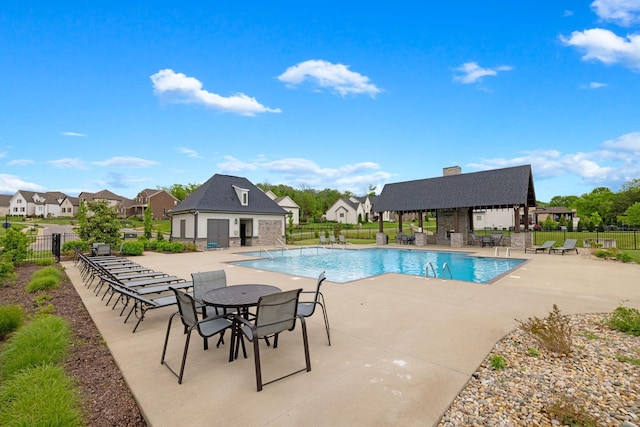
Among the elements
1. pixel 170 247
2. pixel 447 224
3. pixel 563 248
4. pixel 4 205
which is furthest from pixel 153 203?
pixel 563 248

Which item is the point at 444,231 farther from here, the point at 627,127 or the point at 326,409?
the point at 326,409

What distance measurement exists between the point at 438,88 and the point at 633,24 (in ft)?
28.4

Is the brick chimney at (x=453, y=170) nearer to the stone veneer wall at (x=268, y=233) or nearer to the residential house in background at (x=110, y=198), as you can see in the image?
the stone veneer wall at (x=268, y=233)

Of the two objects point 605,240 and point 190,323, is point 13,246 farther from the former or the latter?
point 605,240

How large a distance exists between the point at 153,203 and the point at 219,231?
4458 centimetres

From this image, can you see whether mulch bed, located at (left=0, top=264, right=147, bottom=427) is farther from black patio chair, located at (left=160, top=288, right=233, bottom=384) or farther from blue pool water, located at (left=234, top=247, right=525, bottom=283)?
blue pool water, located at (left=234, top=247, right=525, bottom=283)

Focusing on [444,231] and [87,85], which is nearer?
[87,85]

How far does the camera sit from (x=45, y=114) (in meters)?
16.4

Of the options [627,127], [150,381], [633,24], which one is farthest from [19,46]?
[627,127]

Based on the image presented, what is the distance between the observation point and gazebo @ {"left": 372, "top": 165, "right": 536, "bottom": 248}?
746 inches

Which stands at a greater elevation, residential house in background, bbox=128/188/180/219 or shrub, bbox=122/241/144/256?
residential house in background, bbox=128/188/180/219

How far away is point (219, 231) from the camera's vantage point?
21.7 metres

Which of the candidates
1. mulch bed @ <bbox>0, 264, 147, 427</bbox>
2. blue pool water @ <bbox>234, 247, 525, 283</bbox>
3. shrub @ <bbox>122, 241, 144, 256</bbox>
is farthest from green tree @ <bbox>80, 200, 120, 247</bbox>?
mulch bed @ <bbox>0, 264, 147, 427</bbox>

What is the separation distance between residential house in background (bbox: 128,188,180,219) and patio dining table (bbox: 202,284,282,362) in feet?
184
